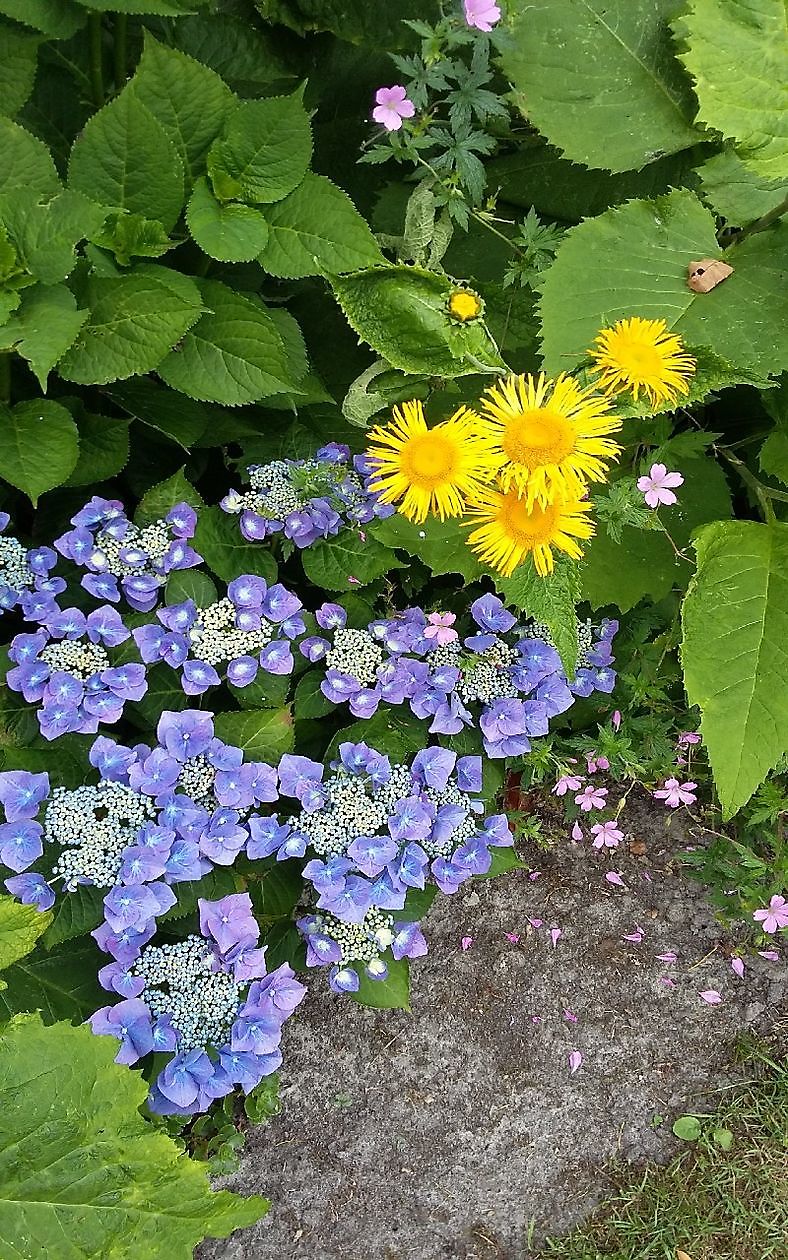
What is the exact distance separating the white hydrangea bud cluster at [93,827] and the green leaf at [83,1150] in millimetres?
217

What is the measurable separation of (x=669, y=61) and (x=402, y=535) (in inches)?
35.8

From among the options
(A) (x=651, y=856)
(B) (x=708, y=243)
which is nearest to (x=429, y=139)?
(B) (x=708, y=243)

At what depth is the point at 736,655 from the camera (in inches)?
64.9

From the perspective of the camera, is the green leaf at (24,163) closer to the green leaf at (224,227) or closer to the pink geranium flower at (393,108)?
the green leaf at (224,227)

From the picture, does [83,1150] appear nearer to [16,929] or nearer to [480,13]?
[16,929]

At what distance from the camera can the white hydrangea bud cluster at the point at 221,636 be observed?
1645 mm

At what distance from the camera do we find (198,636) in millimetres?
1644

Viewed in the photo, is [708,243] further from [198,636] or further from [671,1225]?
[671,1225]

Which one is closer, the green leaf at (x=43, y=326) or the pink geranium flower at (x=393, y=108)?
the green leaf at (x=43, y=326)

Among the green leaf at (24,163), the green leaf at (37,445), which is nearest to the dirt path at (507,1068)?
the green leaf at (37,445)

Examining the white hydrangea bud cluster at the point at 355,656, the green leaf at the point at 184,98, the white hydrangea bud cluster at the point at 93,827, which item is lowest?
the white hydrangea bud cluster at the point at 93,827

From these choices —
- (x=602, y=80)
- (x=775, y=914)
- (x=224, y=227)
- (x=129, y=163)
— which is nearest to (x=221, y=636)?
(x=224, y=227)

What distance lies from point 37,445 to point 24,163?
43 centimetres

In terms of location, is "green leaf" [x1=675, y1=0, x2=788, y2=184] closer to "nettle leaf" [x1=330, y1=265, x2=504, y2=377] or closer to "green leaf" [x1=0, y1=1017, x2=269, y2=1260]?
"nettle leaf" [x1=330, y1=265, x2=504, y2=377]
